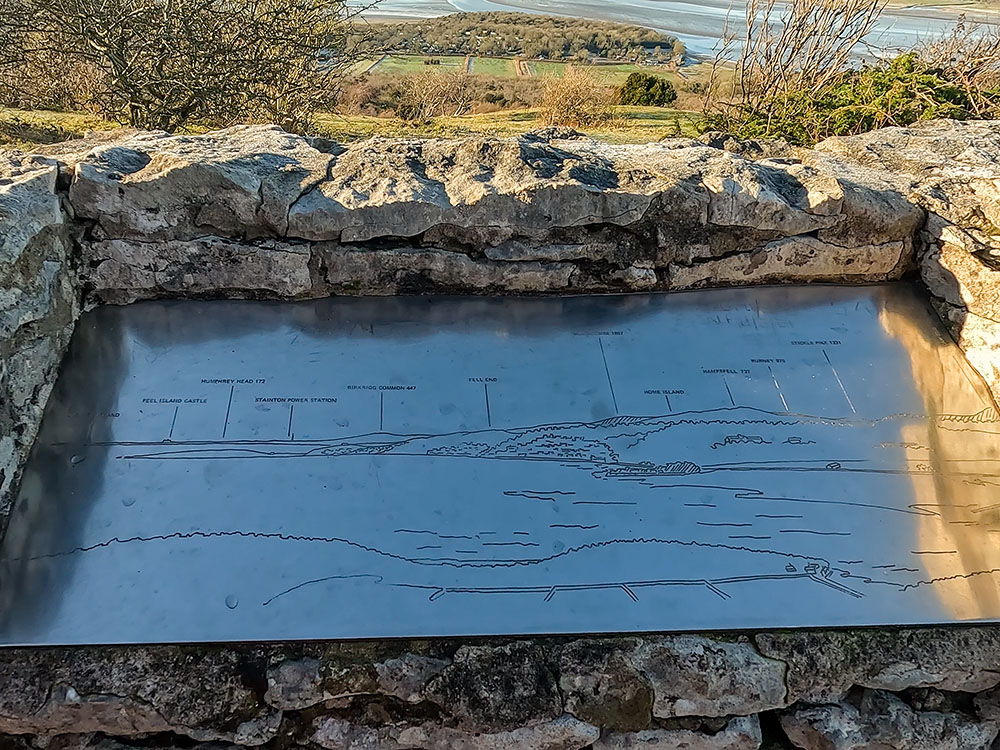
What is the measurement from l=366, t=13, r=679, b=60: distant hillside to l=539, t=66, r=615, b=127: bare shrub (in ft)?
12.8

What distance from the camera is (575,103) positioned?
7.19m

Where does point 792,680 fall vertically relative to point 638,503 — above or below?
below

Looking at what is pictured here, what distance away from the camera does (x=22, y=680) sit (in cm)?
135

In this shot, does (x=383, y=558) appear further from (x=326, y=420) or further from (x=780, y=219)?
(x=780, y=219)

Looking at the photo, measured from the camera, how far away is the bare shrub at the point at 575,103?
7.00 m

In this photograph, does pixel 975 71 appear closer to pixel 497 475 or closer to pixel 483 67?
pixel 497 475

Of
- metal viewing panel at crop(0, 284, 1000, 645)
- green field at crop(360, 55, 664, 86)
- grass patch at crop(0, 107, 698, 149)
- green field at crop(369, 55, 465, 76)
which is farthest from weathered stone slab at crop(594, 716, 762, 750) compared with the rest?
green field at crop(369, 55, 465, 76)

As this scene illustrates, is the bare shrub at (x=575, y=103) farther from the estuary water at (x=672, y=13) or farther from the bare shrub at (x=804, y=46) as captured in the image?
the estuary water at (x=672, y=13)

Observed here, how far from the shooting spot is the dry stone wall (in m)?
1.42

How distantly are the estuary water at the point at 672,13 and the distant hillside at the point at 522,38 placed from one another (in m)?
0.54

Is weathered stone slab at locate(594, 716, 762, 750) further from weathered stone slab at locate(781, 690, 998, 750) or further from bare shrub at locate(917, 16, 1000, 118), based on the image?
bare shrub at locate(917, 16, 1000, 118)

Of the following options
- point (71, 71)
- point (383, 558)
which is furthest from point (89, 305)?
point (71, 71)

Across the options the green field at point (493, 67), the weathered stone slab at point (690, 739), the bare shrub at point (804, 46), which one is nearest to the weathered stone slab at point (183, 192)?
the weathered stone slab at point (690, 739)

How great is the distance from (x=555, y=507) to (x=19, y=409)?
4.18 ft
